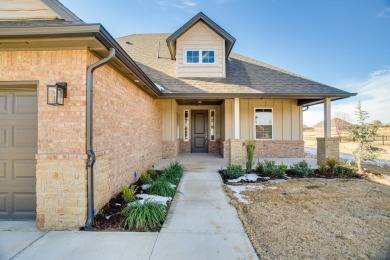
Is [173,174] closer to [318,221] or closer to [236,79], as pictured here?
[318,221]

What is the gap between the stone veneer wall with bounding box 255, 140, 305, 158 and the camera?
10.5m

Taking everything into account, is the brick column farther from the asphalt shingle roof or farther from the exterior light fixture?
the exterior light fixture

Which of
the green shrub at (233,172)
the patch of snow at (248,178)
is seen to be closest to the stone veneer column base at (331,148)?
the patch of snow at (248,178)

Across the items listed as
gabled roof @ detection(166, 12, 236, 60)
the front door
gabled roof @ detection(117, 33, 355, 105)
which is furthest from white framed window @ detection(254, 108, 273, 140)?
gabled roof @ detection(166, 12, 236, 60)

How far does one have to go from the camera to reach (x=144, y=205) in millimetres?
3584

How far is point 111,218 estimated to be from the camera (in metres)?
3.58

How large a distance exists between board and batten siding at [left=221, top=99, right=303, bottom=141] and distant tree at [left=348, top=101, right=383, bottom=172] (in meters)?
3.22

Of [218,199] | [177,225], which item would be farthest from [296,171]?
[177,225]

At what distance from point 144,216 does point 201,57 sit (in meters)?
8.20

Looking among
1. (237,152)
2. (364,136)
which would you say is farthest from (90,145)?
(364,136)

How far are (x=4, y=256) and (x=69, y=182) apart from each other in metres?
1.10

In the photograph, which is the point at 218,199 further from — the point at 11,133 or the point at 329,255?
the point at 11,133

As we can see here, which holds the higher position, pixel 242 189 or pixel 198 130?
pixel 198 130

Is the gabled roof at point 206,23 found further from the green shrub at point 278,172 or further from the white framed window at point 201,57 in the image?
the green shrub at point 278,172
